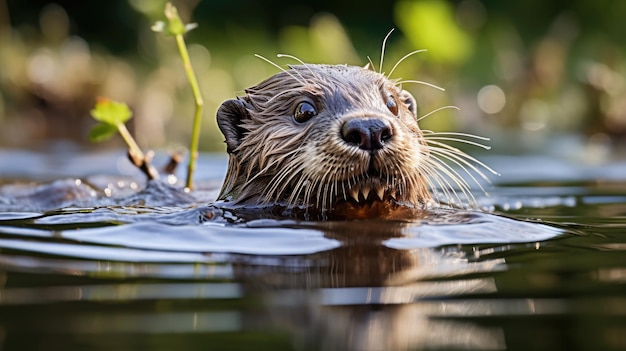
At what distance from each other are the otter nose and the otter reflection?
0.36m

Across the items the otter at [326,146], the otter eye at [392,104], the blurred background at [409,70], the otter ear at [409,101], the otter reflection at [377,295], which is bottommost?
the otter reflection at [377,295]

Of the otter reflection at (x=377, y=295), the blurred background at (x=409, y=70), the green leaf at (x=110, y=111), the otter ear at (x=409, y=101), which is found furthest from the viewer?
Result: the blurred background at (x=409, y=70)

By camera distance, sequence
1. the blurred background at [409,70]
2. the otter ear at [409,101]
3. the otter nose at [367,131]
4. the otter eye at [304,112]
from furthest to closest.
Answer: the blurred background at [409,70], the otter ear at [409,101], the otter eye at [304,112], the otter nose at [367,131]

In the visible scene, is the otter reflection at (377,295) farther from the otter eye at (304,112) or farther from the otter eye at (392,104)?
the otter eye at (392,104)

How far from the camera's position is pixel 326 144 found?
338 centimetres

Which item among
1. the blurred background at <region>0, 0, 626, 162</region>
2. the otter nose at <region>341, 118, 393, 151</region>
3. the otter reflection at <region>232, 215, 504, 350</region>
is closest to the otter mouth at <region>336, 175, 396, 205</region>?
the otter nose at <region>341, 118, 393, 151</region>

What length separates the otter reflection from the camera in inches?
74.7

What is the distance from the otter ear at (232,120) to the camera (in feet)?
12.8

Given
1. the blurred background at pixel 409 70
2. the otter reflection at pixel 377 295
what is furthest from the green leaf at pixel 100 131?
the blurred background at pixel 409 70

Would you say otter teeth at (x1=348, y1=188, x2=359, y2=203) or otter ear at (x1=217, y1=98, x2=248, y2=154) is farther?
otter ear at (x1=217, y1=98, x2=248, y2=154)

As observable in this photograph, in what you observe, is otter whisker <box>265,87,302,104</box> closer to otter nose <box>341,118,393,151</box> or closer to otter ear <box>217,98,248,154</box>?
otter ear <box>217,98,248,154</box>

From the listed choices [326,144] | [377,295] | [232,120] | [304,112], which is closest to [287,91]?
[304,112]

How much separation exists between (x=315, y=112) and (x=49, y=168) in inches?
160

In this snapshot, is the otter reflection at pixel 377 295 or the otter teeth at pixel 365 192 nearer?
the otter reflection at pixel 377 295
